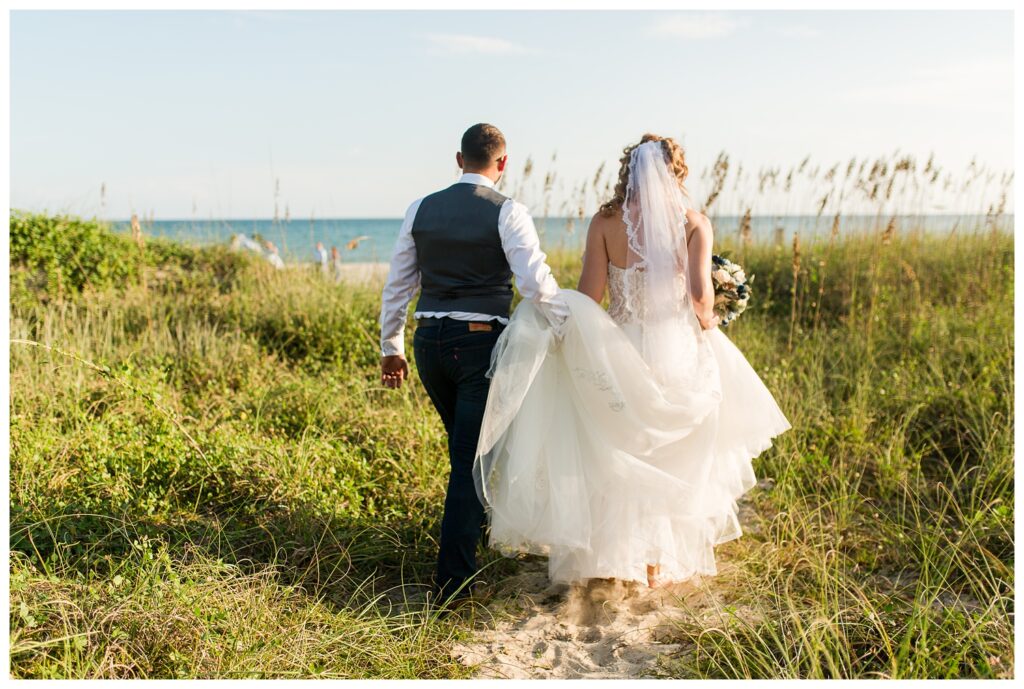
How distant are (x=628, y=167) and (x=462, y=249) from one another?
946 millimetres

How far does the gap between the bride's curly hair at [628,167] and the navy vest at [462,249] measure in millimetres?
595

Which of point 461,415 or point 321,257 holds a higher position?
point 321,257

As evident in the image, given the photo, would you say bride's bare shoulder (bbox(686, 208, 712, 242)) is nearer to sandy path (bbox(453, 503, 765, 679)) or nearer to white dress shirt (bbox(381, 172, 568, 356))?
white dress shirt (bbox(381, 172, 568, 356))

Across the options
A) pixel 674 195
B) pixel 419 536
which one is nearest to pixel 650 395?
pixel 674 195

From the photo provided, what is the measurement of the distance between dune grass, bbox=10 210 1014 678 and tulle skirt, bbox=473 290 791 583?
0.36 meters

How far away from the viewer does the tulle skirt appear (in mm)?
3406

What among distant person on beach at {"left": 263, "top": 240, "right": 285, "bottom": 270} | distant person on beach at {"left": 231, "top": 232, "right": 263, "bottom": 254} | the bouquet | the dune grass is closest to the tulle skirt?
the dune grass

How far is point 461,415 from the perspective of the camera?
3.52 m

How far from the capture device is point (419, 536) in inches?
157

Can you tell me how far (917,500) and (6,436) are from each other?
15.4 feet

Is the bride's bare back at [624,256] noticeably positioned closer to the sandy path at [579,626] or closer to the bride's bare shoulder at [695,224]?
the bride's bare shoulder at [695,224]

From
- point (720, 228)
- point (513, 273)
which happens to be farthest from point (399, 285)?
point (720, 228)

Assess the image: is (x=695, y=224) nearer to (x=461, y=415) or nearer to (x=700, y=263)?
(x=700, y=263)

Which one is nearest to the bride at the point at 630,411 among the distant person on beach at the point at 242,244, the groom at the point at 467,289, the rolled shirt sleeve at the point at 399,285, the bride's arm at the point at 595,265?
the bride's arm at the point at 595,265
